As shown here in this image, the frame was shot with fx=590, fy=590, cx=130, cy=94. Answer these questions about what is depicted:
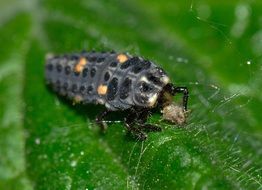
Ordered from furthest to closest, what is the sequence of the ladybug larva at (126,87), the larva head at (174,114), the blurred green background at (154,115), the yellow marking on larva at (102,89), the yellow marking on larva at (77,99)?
the yellow marking on larva at (77,99) → the yellow marking on larva at (102,89) → the ladybug larva at (126,87) → the larva head at (174,114) → the blurred green background at (154,115)

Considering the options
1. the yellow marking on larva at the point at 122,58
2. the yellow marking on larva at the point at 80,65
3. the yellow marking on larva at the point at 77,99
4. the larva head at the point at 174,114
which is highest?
the yellow marking on larva at the point at 122,58

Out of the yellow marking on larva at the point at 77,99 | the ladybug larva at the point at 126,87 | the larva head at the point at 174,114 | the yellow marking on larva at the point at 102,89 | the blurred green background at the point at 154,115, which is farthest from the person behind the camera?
the yellow marking on larva at the point at 77,99

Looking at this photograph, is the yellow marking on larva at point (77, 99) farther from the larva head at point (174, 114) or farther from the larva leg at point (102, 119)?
the larva head at point (174, 114)

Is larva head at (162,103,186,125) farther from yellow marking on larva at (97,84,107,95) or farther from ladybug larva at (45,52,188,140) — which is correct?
yellow marking on larva at (97,84,107,95)

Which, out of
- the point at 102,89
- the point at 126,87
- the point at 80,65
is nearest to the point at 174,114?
the point at 126,87

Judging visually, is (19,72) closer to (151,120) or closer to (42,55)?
(42,55)

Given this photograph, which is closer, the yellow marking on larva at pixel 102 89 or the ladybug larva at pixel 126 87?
the ladybug larva at pixel 126 87

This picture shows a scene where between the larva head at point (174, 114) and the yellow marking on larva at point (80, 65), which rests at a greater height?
the larva head at point (174, 114)

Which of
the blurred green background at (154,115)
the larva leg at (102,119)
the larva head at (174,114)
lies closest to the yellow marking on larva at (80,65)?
the blurred green background at (154,115)
